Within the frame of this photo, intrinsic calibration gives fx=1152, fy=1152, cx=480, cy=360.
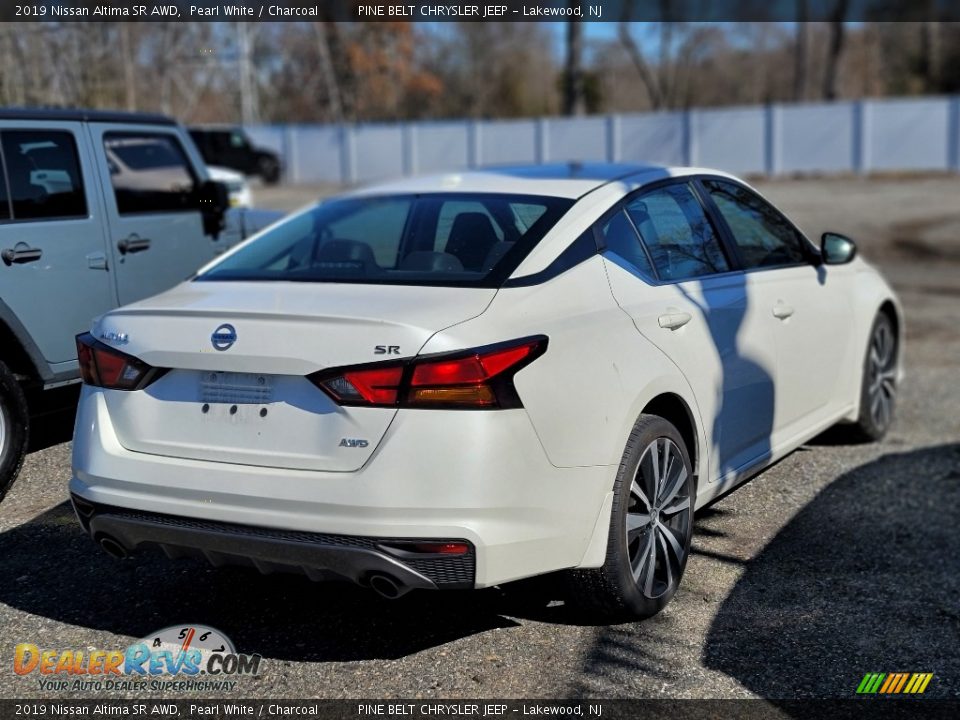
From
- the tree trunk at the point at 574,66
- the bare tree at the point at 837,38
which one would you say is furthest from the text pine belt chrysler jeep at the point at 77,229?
the bare tree at the point at 837,38

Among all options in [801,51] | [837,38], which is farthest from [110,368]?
[801,51]

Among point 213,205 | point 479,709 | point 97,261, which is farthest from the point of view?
point 213,205

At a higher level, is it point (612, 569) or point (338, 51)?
point (338, 51)

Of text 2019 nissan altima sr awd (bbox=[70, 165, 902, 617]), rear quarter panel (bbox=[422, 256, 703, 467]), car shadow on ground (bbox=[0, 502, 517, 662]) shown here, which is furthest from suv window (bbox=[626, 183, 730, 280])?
car shadow on ground (bbox=[0, 502, 517, 662])

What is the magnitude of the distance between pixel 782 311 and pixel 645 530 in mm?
1697

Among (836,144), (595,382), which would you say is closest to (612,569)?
(595,382)

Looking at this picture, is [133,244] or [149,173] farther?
[149,173]

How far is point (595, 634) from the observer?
4.24m

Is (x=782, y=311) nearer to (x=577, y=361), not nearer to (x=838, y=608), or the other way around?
(x=838, y=608)

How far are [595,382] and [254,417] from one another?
115 cm

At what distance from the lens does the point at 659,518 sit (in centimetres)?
438

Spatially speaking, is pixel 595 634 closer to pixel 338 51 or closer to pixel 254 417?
pixel 254 417

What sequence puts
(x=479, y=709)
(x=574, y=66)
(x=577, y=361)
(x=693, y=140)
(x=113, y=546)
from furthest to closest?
(x=693, y=140)
(x=574, y=66)
(x=113, y=546)
(x=577, y=361)
(x=479, y=709)

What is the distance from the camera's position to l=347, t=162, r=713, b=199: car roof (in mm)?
4891
